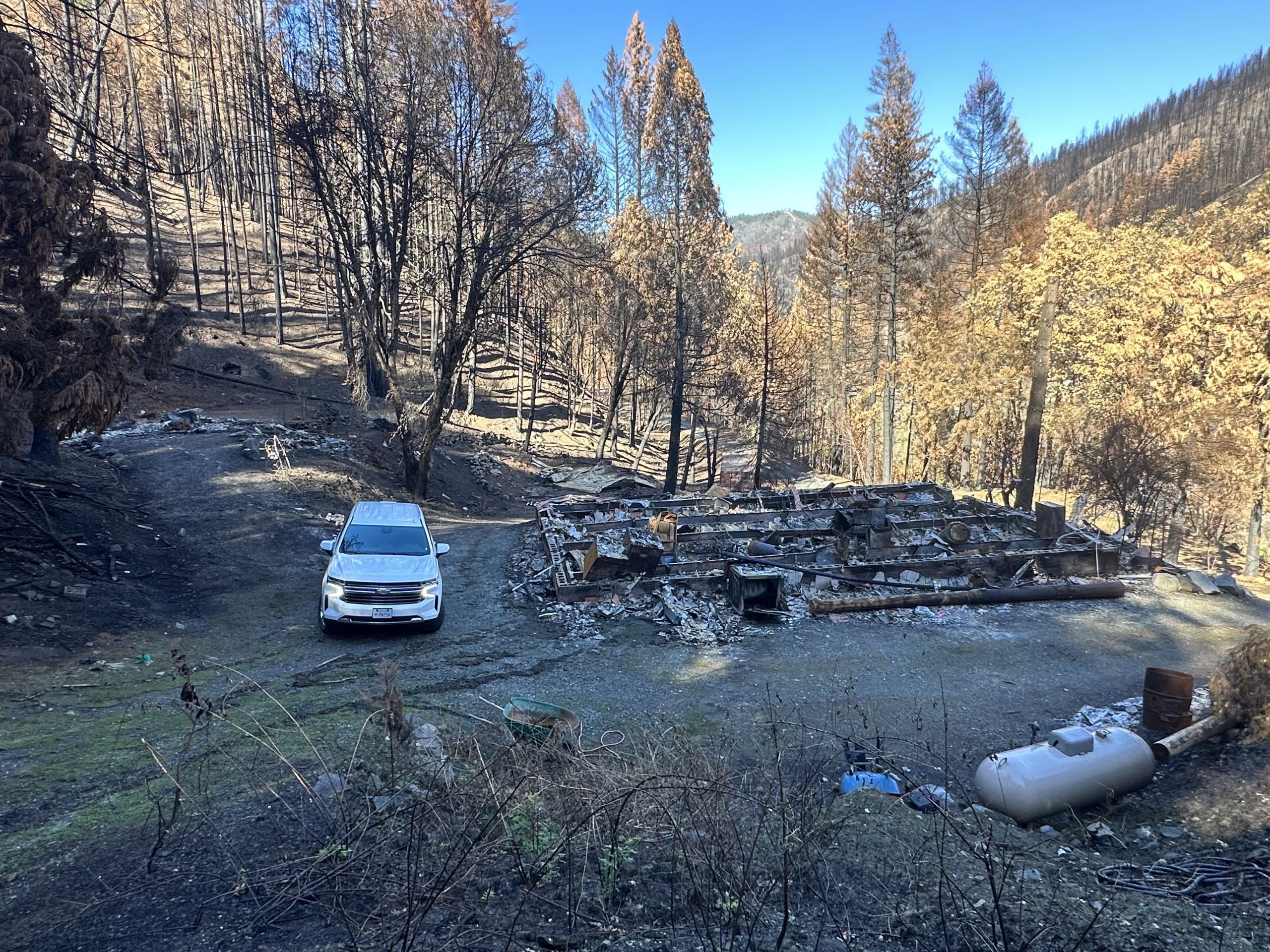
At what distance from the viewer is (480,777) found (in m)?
5.09

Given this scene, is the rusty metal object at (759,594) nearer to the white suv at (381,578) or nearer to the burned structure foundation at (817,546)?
the burned structure foundation at (817,546)

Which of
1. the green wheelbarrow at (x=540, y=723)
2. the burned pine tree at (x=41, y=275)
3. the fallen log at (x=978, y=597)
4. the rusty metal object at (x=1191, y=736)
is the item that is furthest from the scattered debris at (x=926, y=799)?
the burned pine tree at (x=41, y=275)

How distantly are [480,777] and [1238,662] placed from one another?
8193 millimetres

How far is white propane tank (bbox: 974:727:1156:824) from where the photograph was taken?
6.42 m

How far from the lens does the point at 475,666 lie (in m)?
9.55

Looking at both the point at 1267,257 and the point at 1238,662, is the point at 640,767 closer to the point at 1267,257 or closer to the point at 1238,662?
the point at 1238,662

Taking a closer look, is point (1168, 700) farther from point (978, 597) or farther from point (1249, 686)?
point (978, 597)

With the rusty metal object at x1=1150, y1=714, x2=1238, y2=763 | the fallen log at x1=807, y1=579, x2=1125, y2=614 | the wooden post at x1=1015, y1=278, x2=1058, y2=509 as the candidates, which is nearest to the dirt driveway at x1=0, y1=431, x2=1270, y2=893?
the fallen log at x1=807, y1=579, x2=1125, y2=614

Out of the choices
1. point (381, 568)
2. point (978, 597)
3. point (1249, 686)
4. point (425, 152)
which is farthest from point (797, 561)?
point (425, 152)

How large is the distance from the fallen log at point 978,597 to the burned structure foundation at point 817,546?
42cm

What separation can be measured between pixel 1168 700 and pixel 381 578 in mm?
10275

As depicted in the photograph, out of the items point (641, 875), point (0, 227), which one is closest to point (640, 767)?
point (641, 875)

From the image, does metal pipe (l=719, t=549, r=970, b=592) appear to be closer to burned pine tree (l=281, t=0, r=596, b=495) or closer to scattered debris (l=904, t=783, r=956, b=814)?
scattered debris (l=904, t=783, r=956, b=814)

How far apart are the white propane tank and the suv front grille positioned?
25.1ft
